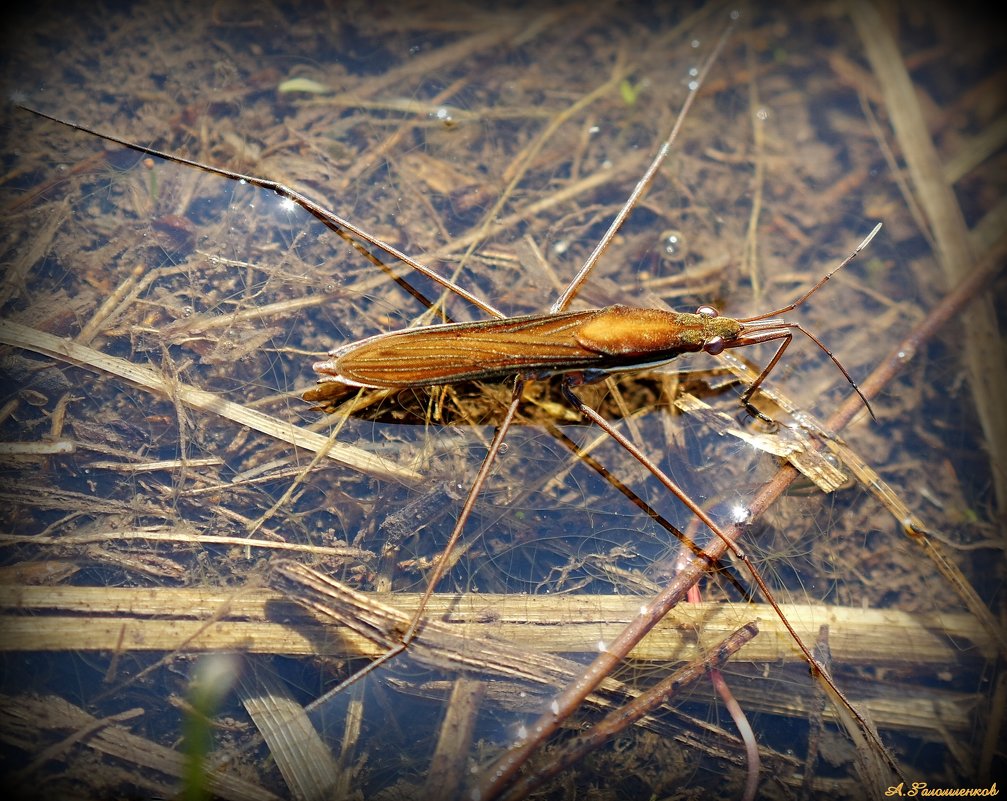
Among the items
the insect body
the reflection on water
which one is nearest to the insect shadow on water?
the insect body

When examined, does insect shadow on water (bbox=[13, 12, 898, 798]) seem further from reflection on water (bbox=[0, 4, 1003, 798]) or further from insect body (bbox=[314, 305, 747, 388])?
reflection on water (bbox=[0, 4, 1003, 798])

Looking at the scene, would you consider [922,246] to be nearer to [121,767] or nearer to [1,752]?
[121,767]

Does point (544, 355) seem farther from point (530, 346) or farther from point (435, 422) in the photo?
point (435, 422)

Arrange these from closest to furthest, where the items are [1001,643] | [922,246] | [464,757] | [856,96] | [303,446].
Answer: [464,757]
[303,446]
[1001,643]
[922,246]
[856,96]

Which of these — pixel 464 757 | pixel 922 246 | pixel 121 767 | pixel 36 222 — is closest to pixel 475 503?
pixel 464 757

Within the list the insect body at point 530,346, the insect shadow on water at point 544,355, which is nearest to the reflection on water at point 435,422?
the insect shadow on water at point 544,355

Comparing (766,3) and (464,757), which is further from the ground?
(766,3)
